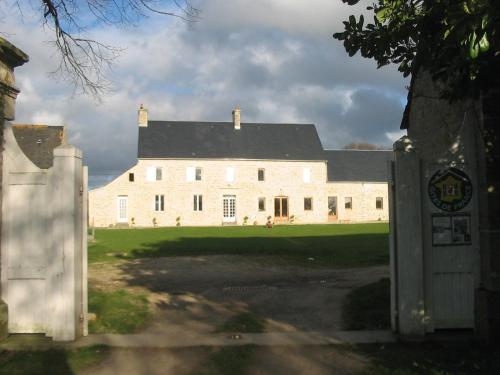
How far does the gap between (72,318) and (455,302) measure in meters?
4.76

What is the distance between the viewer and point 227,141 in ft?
171

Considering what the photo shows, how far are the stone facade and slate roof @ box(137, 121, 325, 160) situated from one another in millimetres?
842

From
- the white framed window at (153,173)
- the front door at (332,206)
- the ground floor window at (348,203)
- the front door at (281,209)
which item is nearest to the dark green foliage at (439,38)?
the white framed window at (153,173)

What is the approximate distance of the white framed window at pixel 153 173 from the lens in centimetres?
4869

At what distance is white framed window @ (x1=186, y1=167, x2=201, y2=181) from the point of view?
49.6m

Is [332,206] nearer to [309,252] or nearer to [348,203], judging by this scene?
[348,203]

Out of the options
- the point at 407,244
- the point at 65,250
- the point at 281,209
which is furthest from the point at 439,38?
the point at 281,209

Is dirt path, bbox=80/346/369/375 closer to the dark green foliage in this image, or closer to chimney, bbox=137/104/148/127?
the dark green foliage

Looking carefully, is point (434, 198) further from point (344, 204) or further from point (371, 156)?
point (371, 156)

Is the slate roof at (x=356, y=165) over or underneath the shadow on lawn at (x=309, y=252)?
over

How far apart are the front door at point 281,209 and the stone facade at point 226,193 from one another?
0.38 metres

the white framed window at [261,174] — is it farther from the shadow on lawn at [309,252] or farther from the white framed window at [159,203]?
the shadow on lawn at [309,252]

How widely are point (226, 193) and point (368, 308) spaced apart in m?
41.9

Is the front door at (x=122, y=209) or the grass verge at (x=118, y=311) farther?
the front door at (x=122, y=209)
